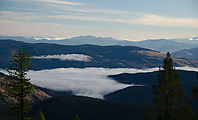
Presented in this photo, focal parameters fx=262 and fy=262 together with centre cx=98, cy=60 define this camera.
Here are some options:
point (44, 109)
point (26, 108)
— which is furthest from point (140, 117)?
point (26, 108)

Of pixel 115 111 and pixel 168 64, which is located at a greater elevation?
pixel 168 64

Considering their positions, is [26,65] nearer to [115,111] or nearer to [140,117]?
[140,117]

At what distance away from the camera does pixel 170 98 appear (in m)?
34.8

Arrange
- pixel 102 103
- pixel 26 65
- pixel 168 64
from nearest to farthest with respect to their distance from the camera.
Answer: pixel 168 64, pixel 26 65, pixel 102 103

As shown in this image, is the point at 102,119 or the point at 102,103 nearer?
the point at 102,119

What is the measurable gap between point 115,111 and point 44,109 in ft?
176

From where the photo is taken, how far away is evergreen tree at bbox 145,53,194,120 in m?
33.7

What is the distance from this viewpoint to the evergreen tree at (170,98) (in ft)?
110

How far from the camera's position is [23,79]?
130ft

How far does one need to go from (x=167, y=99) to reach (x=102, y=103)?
5046 inches

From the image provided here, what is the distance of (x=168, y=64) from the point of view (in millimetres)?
35844

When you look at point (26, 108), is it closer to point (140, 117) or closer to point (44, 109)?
point (140, 117)

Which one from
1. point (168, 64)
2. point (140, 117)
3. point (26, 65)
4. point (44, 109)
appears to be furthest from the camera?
point (44, 109)

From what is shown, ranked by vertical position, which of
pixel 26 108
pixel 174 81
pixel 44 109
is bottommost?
pixel 44 109
